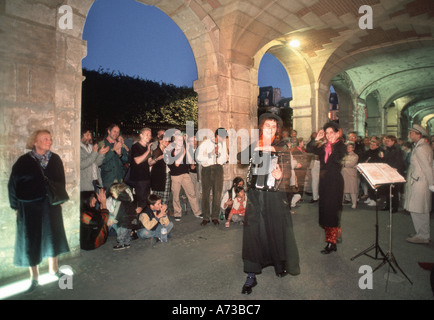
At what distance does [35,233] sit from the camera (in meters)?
2.91

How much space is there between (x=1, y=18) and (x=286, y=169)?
12.2 ft

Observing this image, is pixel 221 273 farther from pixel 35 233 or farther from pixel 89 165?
pixel 89 165

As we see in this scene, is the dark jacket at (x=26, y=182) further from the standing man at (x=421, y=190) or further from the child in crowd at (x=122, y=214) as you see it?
the standing man at (x=421, y=190)

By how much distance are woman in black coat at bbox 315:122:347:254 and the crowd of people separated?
0.01m

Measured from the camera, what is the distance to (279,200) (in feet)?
9.95

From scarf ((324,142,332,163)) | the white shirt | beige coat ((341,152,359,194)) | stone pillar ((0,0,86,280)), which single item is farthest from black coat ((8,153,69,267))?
beige coat ((341,152,359,194))

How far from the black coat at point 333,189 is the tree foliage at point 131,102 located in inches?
323

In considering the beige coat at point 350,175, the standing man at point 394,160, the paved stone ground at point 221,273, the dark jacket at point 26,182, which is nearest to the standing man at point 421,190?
the paved stone ground at point 221,273

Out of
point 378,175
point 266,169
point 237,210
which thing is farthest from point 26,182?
point 378,175

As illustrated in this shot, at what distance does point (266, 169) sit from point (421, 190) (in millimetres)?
3050

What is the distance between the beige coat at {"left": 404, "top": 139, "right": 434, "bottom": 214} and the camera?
4.21 meters

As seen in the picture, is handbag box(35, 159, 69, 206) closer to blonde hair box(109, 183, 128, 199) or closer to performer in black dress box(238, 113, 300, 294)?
blonde hair box(109, 183, 128, 199)

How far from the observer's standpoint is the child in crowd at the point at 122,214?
4.12 metres

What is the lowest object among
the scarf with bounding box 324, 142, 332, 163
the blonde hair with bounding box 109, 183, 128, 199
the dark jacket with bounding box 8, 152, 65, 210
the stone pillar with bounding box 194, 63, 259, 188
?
the blonde hair with bounding box 109, 183, 128, 199
